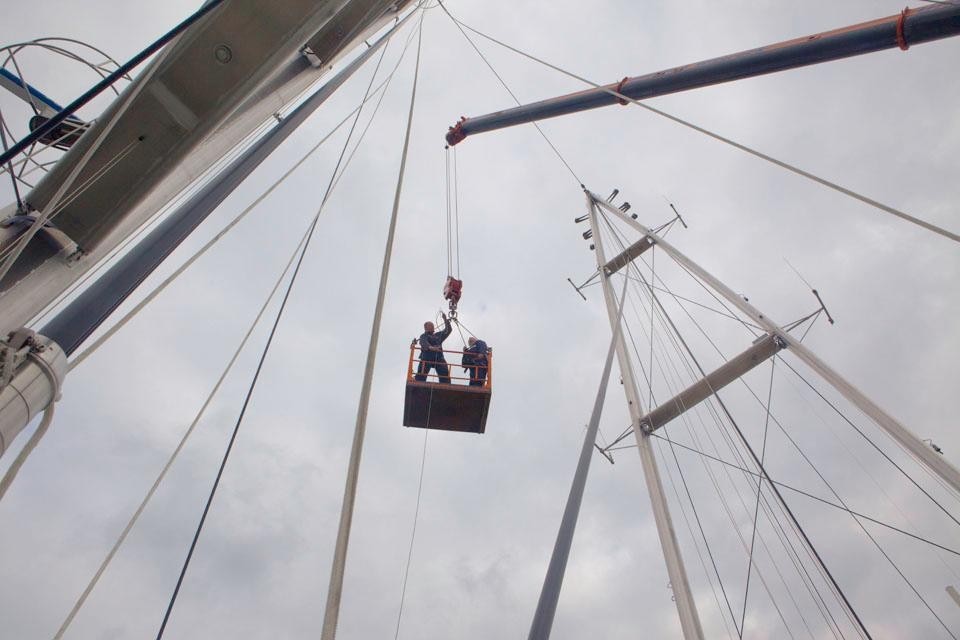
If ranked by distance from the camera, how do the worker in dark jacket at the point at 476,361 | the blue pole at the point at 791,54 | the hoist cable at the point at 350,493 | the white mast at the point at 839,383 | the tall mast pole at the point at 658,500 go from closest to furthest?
the hoist cable at the point at 350,493 < the white mast at the point at 839,383 < the blue pole at the point at 791,54 < the tall mast pole at the point at 658,500 < the worker in dark jacket at the point at 476,361

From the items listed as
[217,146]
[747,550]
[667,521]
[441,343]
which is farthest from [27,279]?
[747,550]

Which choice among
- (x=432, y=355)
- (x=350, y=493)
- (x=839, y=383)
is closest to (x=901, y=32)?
(x=839, y=383)

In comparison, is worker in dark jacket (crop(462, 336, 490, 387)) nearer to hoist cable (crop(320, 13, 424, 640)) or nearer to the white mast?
the white mast

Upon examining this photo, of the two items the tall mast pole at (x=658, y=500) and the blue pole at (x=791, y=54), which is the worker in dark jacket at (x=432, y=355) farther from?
the blue pole at (x=791, y=54)

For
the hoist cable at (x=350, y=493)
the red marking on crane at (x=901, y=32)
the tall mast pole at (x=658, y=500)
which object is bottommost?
the hoist cable at (x=350, y=493)

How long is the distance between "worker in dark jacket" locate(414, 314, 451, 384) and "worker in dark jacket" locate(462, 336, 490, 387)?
1.19 feet

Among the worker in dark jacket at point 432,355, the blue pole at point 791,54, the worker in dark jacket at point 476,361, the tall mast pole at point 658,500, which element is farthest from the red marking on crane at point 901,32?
the worker in dark jacket at point 432,355

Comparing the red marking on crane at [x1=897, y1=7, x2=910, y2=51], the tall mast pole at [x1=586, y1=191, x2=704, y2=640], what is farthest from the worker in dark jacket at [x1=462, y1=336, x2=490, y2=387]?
the red marking on crane at [x1=897, y1=7, x2=910, y2=51]

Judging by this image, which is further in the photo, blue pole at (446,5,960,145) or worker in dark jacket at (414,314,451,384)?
worker in dark jacket at (414,314,451,384)

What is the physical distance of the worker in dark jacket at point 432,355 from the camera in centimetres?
873

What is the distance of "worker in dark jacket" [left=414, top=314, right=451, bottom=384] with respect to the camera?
8.73m

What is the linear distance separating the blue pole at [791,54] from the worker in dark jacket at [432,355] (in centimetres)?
468

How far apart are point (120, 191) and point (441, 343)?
647 centimetres

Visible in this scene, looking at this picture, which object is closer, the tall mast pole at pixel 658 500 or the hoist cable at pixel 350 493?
the hoist cable at pixel 350 493
